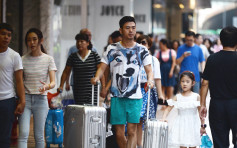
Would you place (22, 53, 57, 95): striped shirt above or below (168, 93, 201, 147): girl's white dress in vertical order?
above

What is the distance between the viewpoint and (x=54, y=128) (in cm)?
983

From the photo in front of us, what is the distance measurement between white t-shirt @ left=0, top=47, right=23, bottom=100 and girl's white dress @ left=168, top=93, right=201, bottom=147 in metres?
2.42

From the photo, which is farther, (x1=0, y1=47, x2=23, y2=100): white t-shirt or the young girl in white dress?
the young girl in white dress

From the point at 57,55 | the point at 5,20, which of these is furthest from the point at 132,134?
the point at 57,55

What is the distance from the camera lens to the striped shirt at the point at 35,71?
317 inches

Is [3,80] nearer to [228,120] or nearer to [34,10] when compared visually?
[228,120]

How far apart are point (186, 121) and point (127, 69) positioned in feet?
4.89

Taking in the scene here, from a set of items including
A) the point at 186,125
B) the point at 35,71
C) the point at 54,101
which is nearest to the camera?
the point at 35,71

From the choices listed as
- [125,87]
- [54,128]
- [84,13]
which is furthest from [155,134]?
[84,13]

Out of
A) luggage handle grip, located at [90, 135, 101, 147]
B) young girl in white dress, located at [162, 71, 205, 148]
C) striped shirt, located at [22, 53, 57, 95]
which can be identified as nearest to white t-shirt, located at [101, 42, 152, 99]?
luggage handle grip, located at [90, 135, 101, 147]

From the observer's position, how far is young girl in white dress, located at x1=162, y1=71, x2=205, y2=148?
28.5 ft

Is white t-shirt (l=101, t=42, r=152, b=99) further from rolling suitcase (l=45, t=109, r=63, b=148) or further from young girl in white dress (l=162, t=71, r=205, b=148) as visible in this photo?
rolling suitcase (l=45, t=109, r=63, b=148)

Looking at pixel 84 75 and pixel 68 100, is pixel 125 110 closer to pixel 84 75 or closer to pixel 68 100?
pixel 84 75

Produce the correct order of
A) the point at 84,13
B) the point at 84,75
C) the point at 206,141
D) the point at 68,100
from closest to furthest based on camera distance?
the point at 206,141
the point at 84,75
the point at 68,100
the point at 84,13
